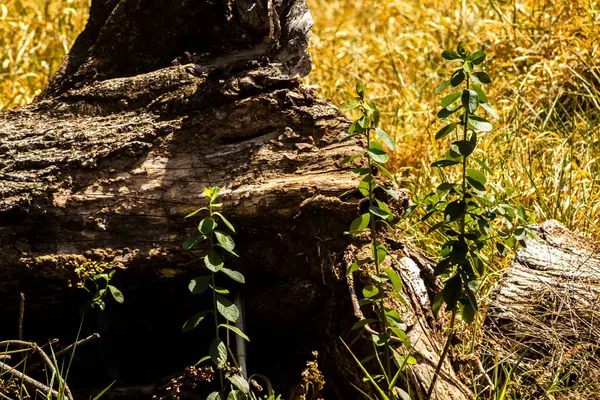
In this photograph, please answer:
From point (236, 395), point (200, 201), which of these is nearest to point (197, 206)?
point (200, 201)

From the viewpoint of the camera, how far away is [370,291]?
88.5 inches

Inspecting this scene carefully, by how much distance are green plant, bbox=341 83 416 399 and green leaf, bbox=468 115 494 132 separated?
0.74ft

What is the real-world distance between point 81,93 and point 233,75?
57 centimetres

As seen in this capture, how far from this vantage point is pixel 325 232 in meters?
2.49

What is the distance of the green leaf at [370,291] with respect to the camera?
2.23 metres

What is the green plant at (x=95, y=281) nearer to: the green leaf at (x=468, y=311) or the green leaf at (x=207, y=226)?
the green leaf at (x=207, y=226)

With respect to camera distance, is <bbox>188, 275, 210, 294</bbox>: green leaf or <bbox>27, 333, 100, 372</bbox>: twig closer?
A: <bbox>188, 275, 210, 294</bbox>: green leaf

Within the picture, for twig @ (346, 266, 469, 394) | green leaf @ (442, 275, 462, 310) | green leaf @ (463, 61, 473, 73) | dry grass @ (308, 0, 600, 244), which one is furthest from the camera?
dry grass @ (308, 0, 600, 244)

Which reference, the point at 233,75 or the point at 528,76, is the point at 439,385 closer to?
the point at 233,75

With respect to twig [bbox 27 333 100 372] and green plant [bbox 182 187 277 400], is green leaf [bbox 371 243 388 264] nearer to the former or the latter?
green plant [bbox 182 187 277 400]

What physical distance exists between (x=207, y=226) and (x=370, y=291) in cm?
50

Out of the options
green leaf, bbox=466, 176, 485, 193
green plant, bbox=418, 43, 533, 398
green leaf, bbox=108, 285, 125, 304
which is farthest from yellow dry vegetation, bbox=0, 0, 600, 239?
green leaf, bbox=108, 285, 125, 304

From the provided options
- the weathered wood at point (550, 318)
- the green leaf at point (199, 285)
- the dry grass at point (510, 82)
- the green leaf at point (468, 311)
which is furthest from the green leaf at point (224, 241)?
the dry grass at point (510, 82)

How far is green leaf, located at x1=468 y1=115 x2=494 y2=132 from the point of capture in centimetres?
212
